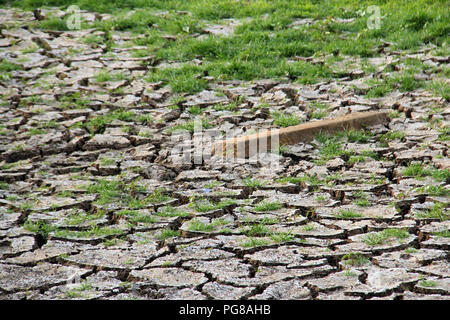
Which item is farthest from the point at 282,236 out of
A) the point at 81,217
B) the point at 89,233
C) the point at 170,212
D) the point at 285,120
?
the point at 285,120

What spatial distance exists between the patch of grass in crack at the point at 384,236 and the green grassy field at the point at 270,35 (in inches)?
97.2

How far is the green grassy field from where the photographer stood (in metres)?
6.57

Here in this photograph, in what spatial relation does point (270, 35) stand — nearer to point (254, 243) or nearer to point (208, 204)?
point (208, 204)

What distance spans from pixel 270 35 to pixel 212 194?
3426 millimetres

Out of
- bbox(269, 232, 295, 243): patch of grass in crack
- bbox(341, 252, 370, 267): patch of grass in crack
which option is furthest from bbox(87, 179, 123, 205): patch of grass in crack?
bbox(341, 252, 370, 267): patch of grass in crack

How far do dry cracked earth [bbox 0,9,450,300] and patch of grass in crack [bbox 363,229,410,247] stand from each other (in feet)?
0.04

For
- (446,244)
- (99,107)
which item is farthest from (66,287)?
(99,107)

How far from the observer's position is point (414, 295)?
309cm

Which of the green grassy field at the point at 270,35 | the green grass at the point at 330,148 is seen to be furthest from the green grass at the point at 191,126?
the green grass at the point at 330,148

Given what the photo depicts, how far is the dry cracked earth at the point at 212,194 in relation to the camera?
336 centimetres

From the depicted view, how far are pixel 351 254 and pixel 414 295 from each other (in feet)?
1.64

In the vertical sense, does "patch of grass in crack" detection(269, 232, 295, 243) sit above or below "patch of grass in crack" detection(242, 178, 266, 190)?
below

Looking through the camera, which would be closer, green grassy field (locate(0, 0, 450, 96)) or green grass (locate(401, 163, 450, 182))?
green grass (locate(401, 163, 450, 182))

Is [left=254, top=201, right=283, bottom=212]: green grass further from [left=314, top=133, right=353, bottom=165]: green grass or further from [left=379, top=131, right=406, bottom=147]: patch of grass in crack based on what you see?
[left=379, top=131, right=406, bottom=147]: patch of grass in crack
